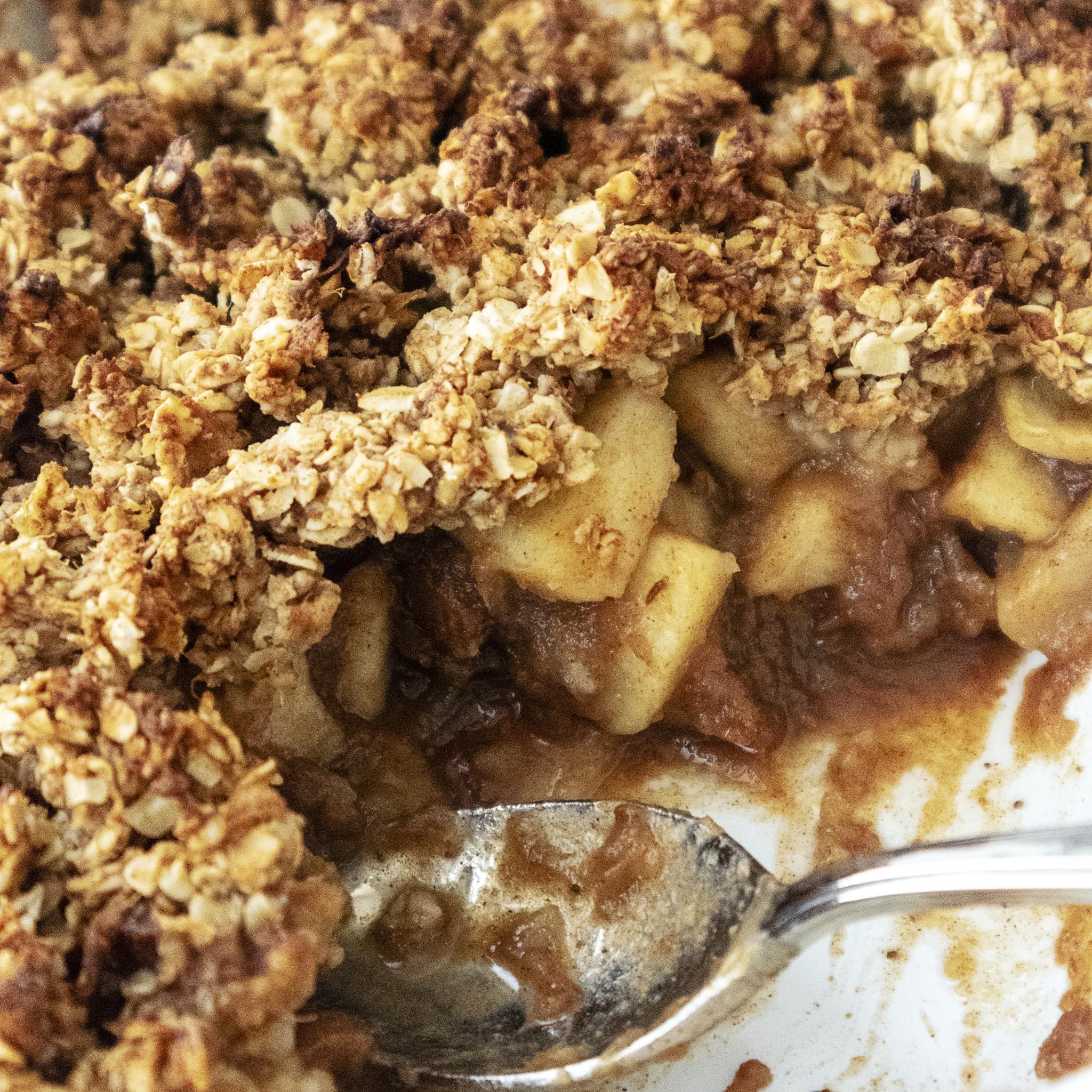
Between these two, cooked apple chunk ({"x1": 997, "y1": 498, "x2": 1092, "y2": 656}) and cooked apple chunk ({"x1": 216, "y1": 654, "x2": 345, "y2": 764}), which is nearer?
cooked apple chunk ({"x1": 216, "y1": 654, "x2": 345, "y2": 764})

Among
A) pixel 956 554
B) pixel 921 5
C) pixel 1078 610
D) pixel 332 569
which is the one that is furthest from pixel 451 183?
pixel 1078 610

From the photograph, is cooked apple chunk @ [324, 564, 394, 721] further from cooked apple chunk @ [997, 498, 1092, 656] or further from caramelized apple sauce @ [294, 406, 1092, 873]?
cooked apple chunk @ [997, 498, 1092, 656]

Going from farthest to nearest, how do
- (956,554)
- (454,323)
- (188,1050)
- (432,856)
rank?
1. (956,554)
2. (432,856)
3. (454,323)
4. (188,1050)

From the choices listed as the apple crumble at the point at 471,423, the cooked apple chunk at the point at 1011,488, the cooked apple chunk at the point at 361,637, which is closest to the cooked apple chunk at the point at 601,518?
the apple crumble at the point at 471,423

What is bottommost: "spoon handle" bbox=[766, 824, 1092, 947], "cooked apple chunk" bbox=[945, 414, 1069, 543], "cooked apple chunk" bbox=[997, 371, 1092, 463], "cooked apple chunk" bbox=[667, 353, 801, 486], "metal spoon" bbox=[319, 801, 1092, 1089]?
"metal spoon" bbox=[319, 801, 1092, 1089]

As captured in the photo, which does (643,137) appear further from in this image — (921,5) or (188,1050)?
(188,1050)

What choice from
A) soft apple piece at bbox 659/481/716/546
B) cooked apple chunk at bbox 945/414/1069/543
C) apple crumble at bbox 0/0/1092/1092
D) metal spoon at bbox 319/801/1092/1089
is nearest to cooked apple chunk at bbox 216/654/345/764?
apple crumble at bbox 0/0/1092/1092

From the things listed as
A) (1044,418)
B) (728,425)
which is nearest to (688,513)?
(728,425)
